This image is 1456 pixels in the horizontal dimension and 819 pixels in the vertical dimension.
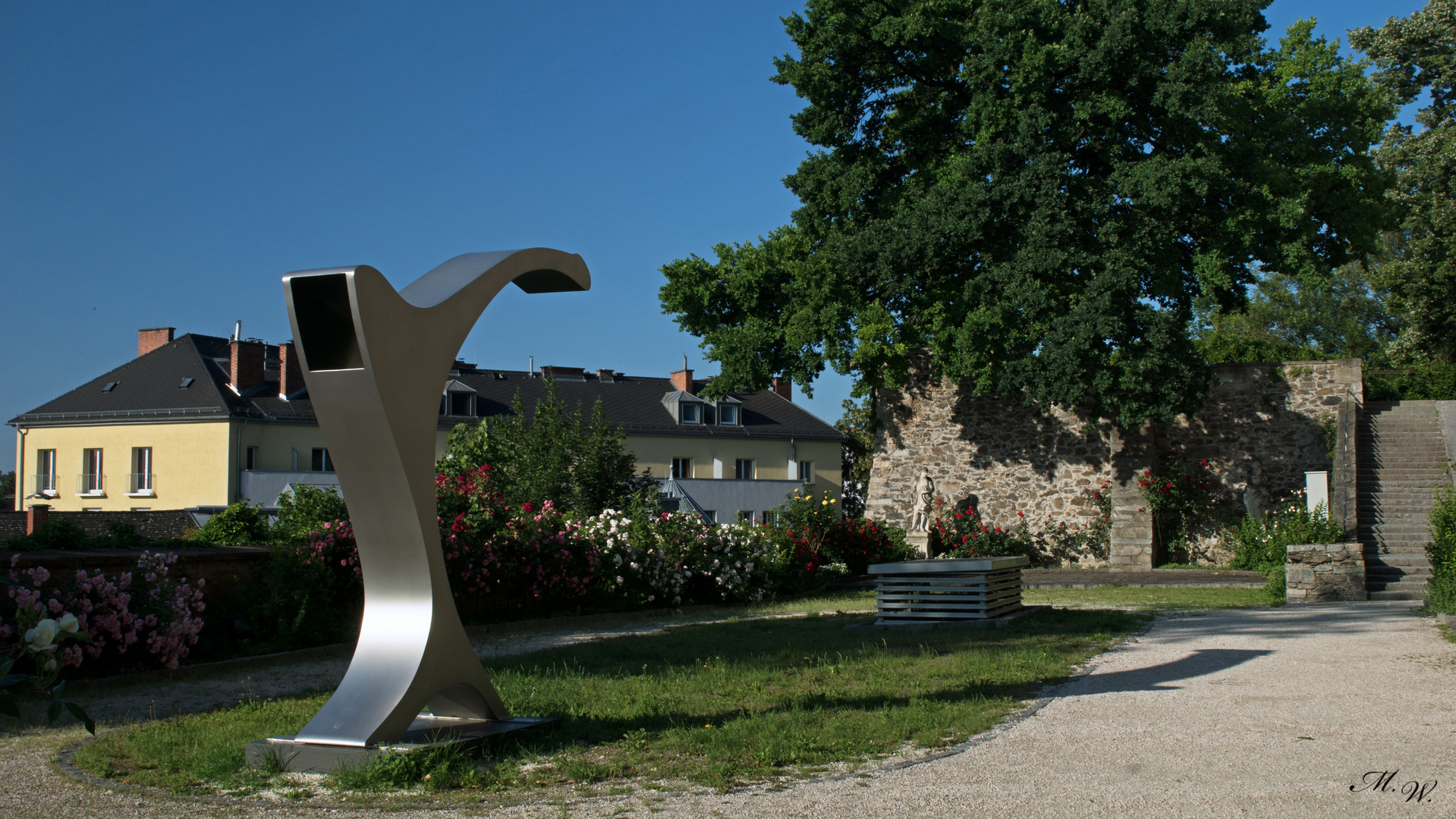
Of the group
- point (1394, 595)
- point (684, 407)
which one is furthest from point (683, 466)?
point (1394, 595)

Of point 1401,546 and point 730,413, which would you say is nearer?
point 1401,546

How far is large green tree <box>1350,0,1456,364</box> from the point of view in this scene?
22047mm

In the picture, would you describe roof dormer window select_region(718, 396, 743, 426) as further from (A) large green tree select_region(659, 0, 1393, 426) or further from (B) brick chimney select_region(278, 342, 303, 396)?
(A) large green tree select_region(659, 0, 1393, 426)

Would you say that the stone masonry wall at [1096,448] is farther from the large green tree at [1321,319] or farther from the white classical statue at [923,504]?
the large green tree at [1321,319]

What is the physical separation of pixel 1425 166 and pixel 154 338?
38.2 meters

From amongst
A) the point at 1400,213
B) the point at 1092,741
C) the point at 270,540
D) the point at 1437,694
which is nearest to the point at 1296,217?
the point at 1400,213

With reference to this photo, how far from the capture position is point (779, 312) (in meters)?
18.6

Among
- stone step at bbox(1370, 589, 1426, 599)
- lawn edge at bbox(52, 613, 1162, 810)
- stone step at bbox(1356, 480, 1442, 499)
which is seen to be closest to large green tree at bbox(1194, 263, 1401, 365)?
stone step at bbox(1356, 480, 1442, 499)

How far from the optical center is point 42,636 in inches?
95.9

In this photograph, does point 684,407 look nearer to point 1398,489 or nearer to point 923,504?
point 923,504

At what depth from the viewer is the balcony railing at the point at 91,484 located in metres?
31.9

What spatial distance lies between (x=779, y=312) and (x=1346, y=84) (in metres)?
10.9

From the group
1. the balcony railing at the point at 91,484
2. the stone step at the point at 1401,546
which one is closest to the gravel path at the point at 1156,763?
the stone step at the point at 1401,546

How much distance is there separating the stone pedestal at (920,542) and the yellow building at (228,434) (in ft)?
35.4
